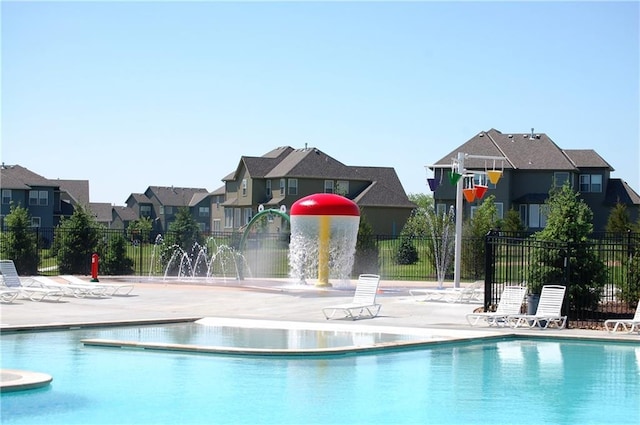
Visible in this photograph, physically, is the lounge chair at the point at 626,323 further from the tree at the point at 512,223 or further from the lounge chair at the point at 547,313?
the tree at the point at 512,223

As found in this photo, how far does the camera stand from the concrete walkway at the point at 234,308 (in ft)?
66.3

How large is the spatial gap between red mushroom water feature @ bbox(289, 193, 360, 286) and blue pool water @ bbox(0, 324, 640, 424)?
13.1m

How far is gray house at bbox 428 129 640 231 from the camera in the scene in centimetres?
6225

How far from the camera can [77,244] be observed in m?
36.7

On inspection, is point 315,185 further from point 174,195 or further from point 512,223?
point 174,195

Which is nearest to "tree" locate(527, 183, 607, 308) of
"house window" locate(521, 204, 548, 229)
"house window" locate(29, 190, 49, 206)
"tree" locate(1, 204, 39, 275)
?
"tree" locate(1, 204, 39, 275)

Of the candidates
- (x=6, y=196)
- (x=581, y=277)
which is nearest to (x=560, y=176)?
(x=581, y=277)

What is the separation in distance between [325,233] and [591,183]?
3824 centimetres

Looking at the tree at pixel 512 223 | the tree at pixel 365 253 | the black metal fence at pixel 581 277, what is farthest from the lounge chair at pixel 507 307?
the tree at pixel 512 223

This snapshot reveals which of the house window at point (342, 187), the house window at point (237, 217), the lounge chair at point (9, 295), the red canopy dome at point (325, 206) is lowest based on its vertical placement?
the lounge chair at point (9, 295)

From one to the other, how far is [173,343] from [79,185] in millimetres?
84563

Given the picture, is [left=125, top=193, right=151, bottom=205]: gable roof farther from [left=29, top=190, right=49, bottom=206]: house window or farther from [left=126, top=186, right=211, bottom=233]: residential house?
[left=29, top=190, right=49, bottom=206]: house window

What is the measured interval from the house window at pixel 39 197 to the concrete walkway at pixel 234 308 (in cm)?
4890

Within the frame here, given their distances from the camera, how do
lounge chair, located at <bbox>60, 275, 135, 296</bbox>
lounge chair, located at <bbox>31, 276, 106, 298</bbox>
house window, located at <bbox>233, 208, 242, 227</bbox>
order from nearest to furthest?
lounge chair, located at <bbox>31, 276, 106, 298</bbox>, lounge chair, located at <bbox>60, 275, 135, 296</bbox>, house window, located at <bbox>233, 208, 242, 227</bbox>
